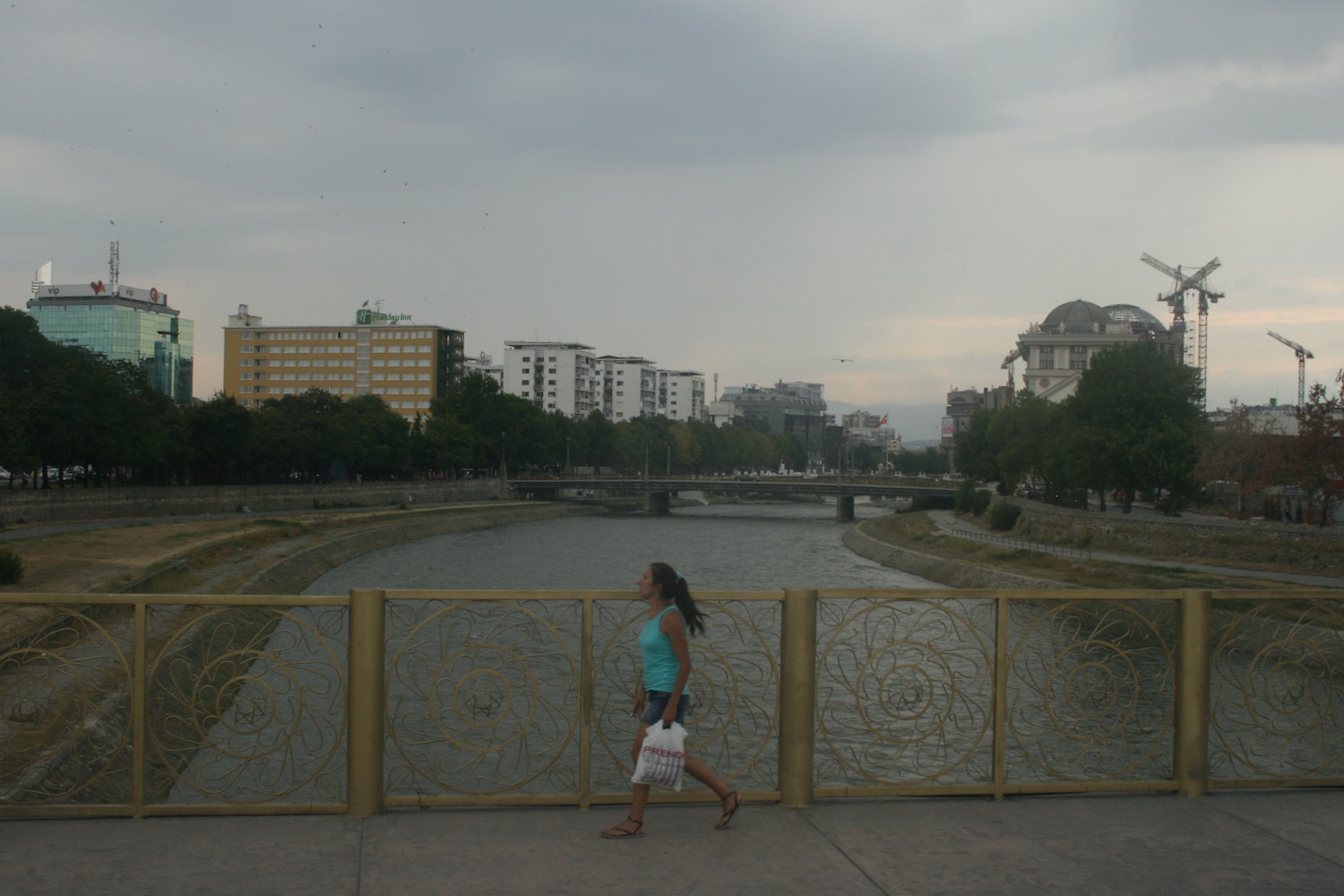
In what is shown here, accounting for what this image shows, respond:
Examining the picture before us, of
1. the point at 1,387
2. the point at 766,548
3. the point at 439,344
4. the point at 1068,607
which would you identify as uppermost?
the point at 439,344

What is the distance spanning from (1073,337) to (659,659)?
147 metres

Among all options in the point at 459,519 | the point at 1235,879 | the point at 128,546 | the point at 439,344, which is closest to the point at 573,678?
the point at 1235,879

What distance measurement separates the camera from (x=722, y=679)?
69.9ft

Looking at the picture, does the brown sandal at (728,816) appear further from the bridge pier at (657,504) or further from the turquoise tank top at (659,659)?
the bridge pier at (657,504)

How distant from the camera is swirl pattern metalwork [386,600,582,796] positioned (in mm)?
6910

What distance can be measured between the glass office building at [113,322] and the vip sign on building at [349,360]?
62.5 ft

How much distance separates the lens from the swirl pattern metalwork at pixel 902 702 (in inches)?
288

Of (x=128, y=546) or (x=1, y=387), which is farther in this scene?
(x=1, y=387)

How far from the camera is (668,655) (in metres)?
6.47

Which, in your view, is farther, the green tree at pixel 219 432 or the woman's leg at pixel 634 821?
the green tree at pixel 219 432

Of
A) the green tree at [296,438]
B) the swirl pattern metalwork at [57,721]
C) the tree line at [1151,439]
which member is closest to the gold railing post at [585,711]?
the swirl pattern metalwork at [57,721]

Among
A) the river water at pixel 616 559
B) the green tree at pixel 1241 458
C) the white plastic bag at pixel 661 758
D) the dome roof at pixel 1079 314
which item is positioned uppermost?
Result: the dome roof at pixel 1079 314

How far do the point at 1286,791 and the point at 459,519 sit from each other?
262ft

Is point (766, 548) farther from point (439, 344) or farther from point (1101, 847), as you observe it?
point (439, 344)
